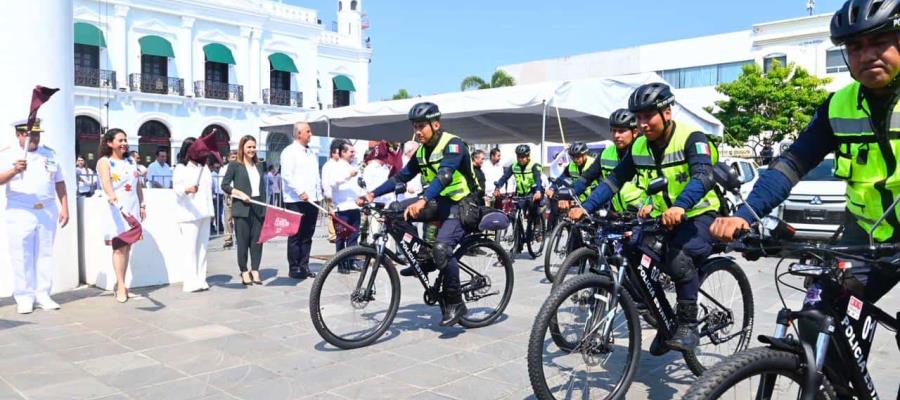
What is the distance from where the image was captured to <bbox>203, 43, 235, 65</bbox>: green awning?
30828mm

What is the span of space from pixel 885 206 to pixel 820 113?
0.44 meters

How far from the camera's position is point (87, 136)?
28.0m

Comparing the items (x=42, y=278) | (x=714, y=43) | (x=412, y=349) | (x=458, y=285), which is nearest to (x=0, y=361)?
(x=42, y=278)

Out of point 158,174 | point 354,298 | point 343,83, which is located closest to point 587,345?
point 354,298

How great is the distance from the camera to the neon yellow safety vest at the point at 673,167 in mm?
4145

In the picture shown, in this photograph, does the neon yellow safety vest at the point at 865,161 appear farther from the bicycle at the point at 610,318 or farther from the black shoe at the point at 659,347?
the black shoe at the point at 659,347

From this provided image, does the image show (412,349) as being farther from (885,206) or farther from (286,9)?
(286,9)

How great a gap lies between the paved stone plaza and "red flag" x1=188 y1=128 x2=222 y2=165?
4.82 ft

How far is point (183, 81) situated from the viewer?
30625 mm

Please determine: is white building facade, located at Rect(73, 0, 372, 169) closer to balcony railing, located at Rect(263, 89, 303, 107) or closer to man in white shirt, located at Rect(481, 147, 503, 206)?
balcony railing, located at Rect(263, 89, 303, 107)

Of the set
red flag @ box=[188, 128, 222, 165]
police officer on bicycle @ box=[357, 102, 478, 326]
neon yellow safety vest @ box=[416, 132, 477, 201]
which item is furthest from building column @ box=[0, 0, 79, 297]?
neon yellow safety vest @ box=[416, 132, 477, 201]

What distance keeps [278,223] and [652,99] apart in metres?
4.51

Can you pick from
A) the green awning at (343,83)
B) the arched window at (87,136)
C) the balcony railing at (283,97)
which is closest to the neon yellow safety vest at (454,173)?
the arched window at (87,136)

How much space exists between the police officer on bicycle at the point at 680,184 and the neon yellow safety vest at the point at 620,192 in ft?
4.83
